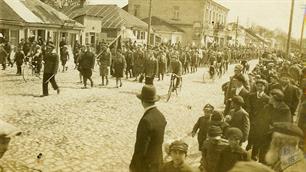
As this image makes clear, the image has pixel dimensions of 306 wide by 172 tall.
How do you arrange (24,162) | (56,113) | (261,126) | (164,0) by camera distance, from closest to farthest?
(24,162) < (261,126) < (56,113) < (164,0)

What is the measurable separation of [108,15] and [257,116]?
115ft

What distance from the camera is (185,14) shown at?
157 feet

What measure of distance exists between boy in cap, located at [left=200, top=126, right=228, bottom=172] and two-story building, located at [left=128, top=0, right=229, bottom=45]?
136 feet

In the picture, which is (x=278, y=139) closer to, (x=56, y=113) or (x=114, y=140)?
(x=114, y=140)

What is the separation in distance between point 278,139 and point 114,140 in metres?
5.06

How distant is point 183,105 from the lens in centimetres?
1386

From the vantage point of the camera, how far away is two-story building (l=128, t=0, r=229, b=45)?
155 feet

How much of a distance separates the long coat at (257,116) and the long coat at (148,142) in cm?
306

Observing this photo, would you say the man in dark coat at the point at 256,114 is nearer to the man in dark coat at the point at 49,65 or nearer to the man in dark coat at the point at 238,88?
the man in dark coat at the point at 238,88

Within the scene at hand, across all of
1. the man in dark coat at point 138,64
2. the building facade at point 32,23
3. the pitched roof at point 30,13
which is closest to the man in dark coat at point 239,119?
the man in dark coat at point 138,64

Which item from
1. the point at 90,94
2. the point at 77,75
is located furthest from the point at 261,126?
the point at 77,75

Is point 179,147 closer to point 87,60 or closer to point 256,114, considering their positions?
point 256,114

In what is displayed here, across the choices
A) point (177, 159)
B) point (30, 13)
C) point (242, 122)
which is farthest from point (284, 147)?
point (30, 13)

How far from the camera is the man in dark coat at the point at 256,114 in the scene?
24.0 feet
